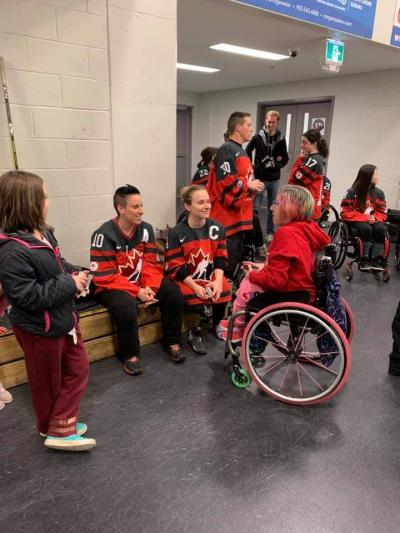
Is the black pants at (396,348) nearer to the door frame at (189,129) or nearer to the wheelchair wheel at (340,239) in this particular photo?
the wheelchair wheel at (340,239)

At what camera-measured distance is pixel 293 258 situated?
1.85 meters

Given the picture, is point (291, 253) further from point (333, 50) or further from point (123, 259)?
point (333, 50)

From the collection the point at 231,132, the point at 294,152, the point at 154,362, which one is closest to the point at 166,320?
the point at 154,362

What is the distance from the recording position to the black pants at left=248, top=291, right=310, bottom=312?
1.92 m

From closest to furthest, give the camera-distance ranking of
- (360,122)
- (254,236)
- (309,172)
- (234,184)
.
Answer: (234,184) → (254,236) → (309,172) → (360,122)

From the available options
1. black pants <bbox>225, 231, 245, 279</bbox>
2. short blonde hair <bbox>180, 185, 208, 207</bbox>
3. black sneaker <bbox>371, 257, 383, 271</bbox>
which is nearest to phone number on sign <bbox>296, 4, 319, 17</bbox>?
black pants <bbox>225, 231, 245, 279</bbox>

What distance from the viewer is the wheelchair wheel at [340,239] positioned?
3.82 m

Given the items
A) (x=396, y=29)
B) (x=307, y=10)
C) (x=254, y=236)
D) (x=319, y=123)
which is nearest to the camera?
(x=254, y=236)

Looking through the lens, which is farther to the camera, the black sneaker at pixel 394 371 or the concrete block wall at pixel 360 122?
the concrete block wall at pixel 360 122

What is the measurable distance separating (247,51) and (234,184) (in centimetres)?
306

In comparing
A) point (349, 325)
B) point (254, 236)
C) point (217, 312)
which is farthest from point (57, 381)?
point (254, 236)

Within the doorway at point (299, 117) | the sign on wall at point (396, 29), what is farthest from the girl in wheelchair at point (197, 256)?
the doorway at point (299, 117)

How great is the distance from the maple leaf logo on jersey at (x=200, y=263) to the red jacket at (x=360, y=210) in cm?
204

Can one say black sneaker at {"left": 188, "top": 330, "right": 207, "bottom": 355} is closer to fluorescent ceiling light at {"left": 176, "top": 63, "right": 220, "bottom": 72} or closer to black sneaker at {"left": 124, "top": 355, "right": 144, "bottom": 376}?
black sneaker at {"left": 124, "top": 355, "right": 144, "bottom": 376}
